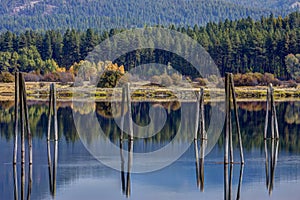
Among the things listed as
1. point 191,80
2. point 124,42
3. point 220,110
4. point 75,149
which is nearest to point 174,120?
point 220,110

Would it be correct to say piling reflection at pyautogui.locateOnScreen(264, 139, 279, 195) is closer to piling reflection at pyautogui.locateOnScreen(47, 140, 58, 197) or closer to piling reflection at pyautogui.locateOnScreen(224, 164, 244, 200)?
piling reflection at pyautogui.locateOnScreen(224, 164, 244, 200)

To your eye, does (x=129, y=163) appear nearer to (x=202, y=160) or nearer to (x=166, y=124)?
(x=202, y=160)

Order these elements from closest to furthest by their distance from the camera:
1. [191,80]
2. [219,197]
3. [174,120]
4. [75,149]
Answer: [219,197] < [75,149] < [174,120] < [191,80]

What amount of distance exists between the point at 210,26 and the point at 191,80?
37.7 meters

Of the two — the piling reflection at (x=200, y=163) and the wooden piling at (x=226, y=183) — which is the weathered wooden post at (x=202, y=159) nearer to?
the piling reflection at (x=200, y=163)

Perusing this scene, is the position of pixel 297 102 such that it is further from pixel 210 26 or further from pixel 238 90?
pixel 210 26

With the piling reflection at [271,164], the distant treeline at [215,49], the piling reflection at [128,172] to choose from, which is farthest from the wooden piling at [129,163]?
the distant treeline at [215,49]

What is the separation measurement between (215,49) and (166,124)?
70.4 m

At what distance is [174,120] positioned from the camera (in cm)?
6875

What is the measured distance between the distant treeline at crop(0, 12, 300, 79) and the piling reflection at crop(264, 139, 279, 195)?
2769 inches

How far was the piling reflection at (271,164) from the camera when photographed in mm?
35469

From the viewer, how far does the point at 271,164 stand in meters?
40.6

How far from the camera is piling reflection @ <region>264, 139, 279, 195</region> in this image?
35.5 meters

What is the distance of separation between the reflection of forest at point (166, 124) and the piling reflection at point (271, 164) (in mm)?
656
